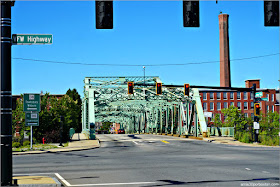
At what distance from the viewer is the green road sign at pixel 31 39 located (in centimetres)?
1101

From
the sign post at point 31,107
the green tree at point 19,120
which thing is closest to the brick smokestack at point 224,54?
the green tree at point 19,120

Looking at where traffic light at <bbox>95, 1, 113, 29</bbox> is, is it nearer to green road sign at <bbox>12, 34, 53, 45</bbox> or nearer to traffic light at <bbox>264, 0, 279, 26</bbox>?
green road sign at <bbox>12, 34, 53, 45</bbox>

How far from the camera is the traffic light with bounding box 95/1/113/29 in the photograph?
12.0 m

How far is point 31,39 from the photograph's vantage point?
1118 centimetres

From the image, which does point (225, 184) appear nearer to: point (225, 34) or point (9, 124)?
point (9, 124)

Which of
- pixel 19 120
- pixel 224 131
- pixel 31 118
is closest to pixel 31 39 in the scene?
pixel 31 118

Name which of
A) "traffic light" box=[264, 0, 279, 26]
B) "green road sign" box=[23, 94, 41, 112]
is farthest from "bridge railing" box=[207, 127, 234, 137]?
"traffic light" box=[264, 0, 279, 26]

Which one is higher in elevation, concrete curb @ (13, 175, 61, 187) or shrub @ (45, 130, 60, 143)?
concrete curb @ (13, 175, 61, 187)

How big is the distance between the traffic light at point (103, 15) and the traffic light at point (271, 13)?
503cm

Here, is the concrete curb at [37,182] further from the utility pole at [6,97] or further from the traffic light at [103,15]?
the traffic light at [103,15]

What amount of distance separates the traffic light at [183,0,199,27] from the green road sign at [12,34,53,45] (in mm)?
4275

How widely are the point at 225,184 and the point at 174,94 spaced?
4340 centimetres

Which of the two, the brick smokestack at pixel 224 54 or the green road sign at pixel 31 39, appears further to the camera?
the brick smokestack at pixel 224 54

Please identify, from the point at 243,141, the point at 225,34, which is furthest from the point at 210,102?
the point at 243,141
